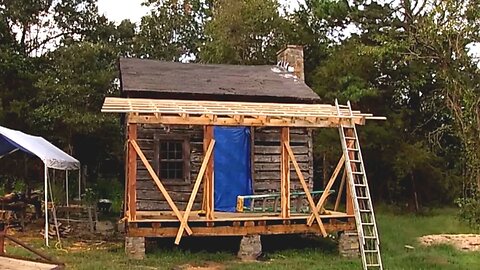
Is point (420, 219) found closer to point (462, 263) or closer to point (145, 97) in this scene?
point (462, 263)

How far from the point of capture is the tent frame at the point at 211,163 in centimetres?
1029

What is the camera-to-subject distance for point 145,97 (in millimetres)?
12875

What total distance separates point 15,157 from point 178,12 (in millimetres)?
18155

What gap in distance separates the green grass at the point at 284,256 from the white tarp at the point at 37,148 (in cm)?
180

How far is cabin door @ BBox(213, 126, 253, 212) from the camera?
1329 cm

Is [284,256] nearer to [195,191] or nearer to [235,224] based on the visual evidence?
[235,224]

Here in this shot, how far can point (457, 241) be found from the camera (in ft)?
42.0

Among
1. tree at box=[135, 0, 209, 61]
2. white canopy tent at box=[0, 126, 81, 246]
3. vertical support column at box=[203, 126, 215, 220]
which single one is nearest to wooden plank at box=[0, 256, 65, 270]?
vertical support column at box=[203, 126, 215, 220]

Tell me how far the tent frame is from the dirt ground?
2.56 m

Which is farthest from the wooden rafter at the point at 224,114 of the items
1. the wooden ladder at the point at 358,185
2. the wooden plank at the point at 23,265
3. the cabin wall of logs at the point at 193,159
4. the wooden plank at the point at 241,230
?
the wooden plank at the point at 23,265

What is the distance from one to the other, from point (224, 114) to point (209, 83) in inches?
149

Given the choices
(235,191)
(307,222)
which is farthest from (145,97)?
(307,222)

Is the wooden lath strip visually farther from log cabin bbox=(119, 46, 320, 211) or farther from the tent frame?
log cabin bbox=(119, 46, 320, 211)

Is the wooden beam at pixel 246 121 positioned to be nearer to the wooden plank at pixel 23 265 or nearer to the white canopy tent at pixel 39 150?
the white canopy tent at pixel 39 150
